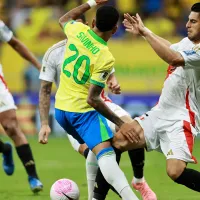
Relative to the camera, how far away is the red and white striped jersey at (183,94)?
7589 millimetres

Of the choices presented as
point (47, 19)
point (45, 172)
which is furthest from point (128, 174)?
point (47, 19)

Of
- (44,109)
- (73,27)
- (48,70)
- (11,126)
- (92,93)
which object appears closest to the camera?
(92,93)

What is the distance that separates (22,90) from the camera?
17781 mm

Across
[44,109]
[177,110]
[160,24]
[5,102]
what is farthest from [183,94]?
[160,24]

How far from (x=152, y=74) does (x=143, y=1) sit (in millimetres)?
2994

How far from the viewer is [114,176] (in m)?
7.19

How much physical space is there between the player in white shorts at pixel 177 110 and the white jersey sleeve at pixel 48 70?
5.16 ft

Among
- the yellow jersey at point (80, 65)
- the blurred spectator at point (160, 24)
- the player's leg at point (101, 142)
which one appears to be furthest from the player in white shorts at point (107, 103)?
the blurred spectator at point (160, 24)

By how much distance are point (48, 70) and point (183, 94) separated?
201 cm

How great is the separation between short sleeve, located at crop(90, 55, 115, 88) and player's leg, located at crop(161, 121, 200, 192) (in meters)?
0.94

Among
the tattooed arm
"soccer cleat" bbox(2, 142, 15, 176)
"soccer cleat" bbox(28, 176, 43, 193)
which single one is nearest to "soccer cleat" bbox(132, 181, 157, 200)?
the tattooed arm

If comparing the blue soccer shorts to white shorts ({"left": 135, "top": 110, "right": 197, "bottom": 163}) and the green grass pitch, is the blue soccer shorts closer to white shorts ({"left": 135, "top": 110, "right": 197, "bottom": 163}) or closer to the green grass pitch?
white shorts ({"left": 135, "top": 110, "right": 197, "bottom": 163})

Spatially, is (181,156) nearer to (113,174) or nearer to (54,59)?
(113,174)

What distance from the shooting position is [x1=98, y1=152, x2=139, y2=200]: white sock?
281 inches
